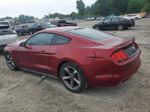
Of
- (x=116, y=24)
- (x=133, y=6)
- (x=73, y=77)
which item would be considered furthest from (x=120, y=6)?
(x=73, y=77)

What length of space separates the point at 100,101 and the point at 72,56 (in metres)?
1.13

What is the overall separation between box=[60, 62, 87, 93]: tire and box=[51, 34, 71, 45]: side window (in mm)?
539

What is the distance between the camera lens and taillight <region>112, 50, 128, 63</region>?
342 centimetres

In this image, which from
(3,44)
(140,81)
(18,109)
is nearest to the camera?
(18,109)

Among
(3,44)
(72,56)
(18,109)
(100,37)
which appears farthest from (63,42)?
(3,44)

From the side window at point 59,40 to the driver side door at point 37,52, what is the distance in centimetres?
15

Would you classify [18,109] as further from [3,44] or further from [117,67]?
[3,44]

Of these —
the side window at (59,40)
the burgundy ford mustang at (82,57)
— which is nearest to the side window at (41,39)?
the burgundy ford mustang at (82,57)

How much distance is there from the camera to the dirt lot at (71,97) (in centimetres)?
348

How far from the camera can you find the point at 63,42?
4172 mm

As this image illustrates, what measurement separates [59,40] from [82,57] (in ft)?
3.04

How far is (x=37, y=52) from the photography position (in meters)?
4.67

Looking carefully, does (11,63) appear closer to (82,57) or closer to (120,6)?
(82,57)

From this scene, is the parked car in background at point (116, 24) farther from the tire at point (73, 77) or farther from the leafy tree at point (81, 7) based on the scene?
the leafy tree at point (81, 7)
